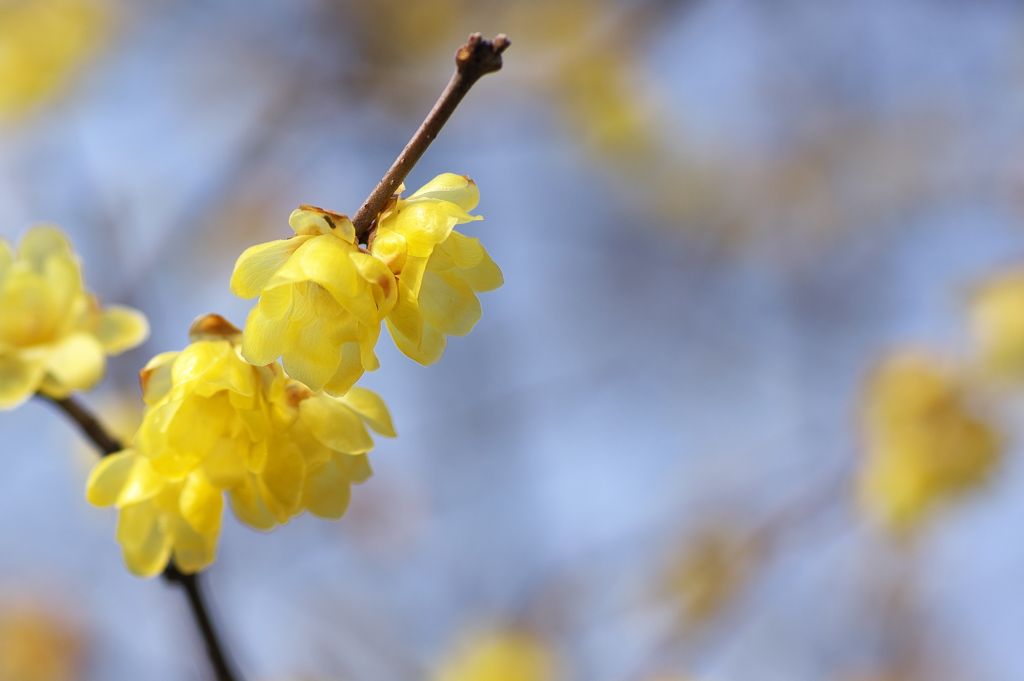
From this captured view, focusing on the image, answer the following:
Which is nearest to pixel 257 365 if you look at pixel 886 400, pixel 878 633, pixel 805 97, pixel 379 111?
pixel 886 400

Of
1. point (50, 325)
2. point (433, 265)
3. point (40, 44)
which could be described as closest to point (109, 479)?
point (50, 325)

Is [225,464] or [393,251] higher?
[393,251]

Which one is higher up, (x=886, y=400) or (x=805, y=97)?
(x=805, y=97)

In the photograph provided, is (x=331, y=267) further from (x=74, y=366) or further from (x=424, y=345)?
(x=74, y=366)

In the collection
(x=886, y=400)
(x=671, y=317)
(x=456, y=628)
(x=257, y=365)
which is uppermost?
(x=671, y=317)

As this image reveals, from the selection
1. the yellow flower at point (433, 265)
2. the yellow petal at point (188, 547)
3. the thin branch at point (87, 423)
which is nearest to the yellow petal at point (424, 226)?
the yellow flower at point (433, 265)

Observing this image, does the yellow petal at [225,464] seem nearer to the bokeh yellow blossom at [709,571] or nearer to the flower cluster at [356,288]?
the flower cluster at [356,288]

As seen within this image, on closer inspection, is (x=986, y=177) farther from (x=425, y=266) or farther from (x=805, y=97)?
(x=425, y=266)
